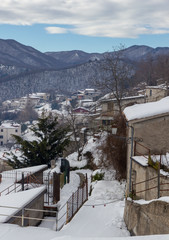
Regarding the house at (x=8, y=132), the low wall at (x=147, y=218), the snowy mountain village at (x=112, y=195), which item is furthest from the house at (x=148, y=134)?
the house at (x=8, y=132)

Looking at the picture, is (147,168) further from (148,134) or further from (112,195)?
(112,195)

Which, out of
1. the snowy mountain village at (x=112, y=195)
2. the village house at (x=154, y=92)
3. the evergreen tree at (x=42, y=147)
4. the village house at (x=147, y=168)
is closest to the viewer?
the snowy mountain village at (x=112, y=195)

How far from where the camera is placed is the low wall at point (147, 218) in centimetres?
969

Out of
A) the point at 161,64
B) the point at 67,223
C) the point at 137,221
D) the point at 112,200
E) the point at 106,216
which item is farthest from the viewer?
the point at 161,64

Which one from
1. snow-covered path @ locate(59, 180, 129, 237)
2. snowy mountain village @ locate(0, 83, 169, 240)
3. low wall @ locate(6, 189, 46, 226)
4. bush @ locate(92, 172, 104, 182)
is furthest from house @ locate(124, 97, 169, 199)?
bush @ locate(92, 172, 104, 182)

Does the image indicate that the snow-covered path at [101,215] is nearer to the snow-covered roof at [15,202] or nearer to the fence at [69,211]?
the fence at [69,211]

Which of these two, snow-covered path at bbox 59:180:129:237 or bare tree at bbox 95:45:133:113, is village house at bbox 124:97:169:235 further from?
bare tree at bbox 95:45:133:113

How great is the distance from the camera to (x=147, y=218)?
434 inches

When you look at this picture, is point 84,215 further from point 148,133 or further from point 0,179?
point 0,179

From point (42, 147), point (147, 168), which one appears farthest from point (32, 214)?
point (42, 147)

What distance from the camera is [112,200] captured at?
17.9 metres

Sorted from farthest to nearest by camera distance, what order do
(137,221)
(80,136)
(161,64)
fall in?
(161,64), (80,136), (137,221)

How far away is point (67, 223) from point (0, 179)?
23.0ft

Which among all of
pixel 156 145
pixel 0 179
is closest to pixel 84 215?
pixel 156 145
